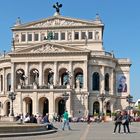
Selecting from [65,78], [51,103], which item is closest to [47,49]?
[65,78]

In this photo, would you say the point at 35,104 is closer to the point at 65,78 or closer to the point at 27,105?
the point at 27,105

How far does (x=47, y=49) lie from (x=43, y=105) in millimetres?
11986

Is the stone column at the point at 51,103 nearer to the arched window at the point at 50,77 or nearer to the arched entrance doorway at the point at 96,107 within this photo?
the arched window at the point at 50,77

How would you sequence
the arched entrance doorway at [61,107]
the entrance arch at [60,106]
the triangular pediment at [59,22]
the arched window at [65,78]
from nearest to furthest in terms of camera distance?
the entrance arch at [60,106]
the arched entrance doorway at [61,107]
the arched window at [65,78]
the triangular pediment at [59,22]

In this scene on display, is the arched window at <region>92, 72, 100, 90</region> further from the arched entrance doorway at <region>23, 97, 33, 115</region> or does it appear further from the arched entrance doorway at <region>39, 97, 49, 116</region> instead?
the arched entrance doorway at <region>23, 97, 33, 115</region>

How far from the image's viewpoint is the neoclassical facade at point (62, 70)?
10712 centimetres

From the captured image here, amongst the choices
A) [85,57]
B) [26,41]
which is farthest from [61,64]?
[26,41]

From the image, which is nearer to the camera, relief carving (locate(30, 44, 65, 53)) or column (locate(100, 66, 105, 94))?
relief carving (locate(30, 44, 65, 53))

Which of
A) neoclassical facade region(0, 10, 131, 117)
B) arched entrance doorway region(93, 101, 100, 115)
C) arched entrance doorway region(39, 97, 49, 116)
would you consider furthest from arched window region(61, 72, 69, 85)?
arched entrance doorway region(93, 101, 100, 115)

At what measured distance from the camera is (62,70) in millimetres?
113312

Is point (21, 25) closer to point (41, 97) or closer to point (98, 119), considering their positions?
point (41, 97)

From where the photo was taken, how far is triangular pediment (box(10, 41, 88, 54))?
109387 millimetres

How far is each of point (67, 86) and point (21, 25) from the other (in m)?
24.2

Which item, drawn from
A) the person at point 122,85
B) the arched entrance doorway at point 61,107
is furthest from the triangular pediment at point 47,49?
the person at point 122,85
